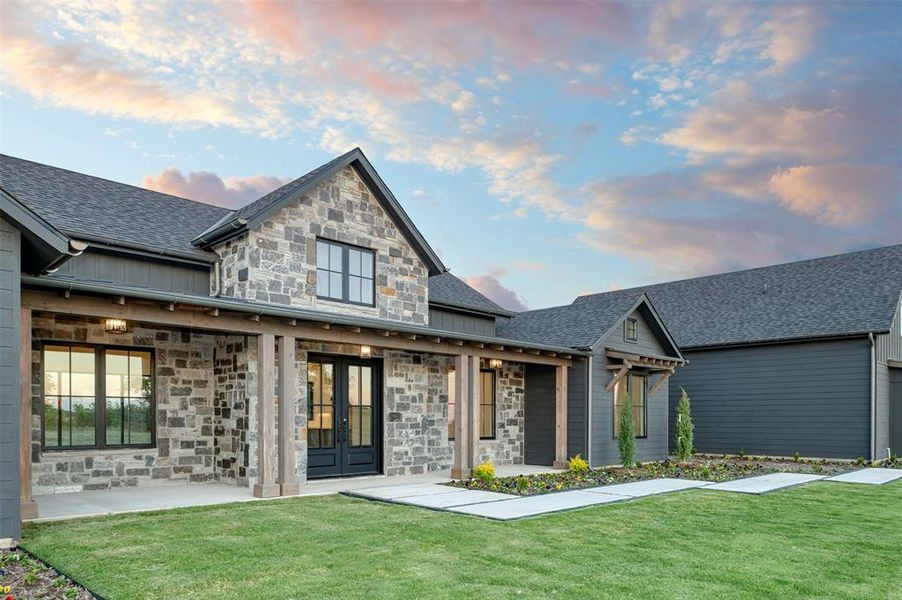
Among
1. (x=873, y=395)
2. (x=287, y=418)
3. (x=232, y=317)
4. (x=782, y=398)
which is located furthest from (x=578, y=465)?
(x=873, y=395)

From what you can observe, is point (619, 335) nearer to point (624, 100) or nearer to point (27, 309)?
point (624, 100)

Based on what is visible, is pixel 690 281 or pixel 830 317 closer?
pixel 830 317

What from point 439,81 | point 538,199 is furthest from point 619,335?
point 439,81

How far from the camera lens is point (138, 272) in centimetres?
1102

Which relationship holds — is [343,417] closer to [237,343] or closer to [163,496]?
[237,343]

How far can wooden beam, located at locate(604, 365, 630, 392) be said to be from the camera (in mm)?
15703

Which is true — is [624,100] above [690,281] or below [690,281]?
above

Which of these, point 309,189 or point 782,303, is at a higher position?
point 309,189

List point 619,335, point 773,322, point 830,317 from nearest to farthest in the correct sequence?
point 619,335 < point 830,317 < point 773,322

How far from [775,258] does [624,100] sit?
15184 mm

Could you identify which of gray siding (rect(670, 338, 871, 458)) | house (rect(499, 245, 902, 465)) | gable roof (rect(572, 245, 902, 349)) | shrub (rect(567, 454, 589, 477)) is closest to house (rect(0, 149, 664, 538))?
shrub (rect(567, 454, 589, 477))

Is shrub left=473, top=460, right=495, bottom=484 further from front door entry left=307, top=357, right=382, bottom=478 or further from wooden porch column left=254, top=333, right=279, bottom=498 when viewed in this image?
wooden porch column left=254, top=333, right=279, bottom=498

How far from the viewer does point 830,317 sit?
725 inches

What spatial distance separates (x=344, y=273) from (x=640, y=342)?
29.3 ft
